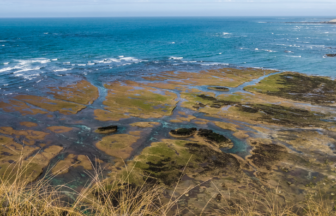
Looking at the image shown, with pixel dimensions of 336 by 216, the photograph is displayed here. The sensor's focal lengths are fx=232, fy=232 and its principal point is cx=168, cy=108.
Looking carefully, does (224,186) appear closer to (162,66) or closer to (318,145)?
(318,145)

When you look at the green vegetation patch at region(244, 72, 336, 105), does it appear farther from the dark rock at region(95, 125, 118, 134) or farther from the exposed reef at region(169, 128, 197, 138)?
the dark rock at region(95, 125, 118, 134)

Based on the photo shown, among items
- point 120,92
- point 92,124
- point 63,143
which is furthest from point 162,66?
point 63,143

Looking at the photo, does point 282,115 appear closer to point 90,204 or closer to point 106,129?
point 106,129

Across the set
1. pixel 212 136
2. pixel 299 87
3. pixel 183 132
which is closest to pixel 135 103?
pixel 183 132

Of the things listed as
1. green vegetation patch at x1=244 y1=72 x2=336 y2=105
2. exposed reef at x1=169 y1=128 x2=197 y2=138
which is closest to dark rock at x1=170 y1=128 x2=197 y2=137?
exposed reef at x1=169 y1=128 x2=197 y2=138

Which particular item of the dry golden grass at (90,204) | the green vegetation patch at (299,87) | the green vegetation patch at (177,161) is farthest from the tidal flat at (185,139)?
the dry golden grass at (90,204)
